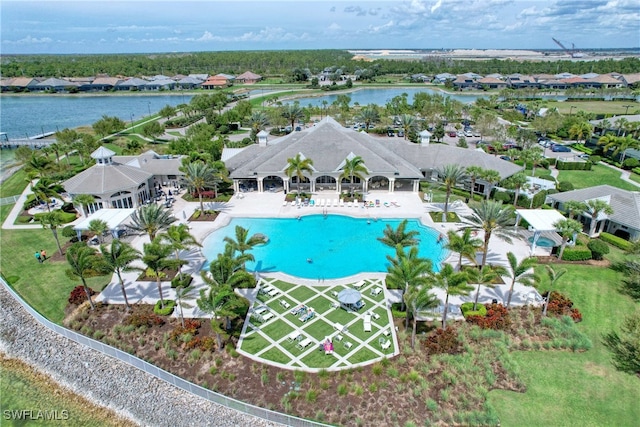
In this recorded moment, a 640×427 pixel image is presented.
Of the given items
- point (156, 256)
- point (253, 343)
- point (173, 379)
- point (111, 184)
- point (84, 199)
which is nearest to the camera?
point (173, 379)

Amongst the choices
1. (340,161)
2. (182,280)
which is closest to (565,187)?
(340,161)

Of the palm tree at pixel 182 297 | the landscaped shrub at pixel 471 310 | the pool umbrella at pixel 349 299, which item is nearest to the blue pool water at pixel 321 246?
the pool umbrella at pixel 349 299

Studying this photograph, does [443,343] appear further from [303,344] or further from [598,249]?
[598,249]

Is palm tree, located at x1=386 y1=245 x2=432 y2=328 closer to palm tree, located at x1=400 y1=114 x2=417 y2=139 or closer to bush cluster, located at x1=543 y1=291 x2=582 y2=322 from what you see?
bush cluster, located at x1=543 y1=291 x2=582 y2=322

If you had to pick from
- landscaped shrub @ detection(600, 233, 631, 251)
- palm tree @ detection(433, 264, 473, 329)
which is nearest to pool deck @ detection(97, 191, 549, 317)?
palm tree @ detection(433, 264, 473, 329)

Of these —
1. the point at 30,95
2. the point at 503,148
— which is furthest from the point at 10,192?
the point at 30,95

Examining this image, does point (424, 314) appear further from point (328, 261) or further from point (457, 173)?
point (457, 173)
